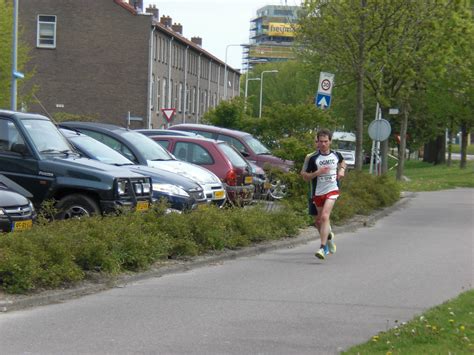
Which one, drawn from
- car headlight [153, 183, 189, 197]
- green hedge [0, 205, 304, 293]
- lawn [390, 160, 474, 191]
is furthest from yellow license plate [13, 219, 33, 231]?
lawn [390, 160, 474, 191]

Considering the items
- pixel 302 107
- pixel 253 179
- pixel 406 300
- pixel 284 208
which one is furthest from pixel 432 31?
pixel 406 300

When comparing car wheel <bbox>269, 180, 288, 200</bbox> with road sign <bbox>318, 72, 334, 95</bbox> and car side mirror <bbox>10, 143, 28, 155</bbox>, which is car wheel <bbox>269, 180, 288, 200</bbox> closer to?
road sign <bbox>318, 72, 334, 95</bbox>

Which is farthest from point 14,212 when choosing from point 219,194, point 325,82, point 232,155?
point 325,82

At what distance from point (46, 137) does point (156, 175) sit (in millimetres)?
2149

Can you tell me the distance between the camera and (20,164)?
13258mm

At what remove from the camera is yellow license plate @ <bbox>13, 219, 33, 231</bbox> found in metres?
10.6

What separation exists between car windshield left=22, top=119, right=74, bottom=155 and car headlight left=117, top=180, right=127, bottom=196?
1.24 metres

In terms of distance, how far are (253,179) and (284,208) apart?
5.11 meters

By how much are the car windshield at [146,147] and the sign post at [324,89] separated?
6.25 m

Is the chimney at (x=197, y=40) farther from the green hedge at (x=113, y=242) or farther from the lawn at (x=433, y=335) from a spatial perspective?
the lawn at (x=433, y=335)

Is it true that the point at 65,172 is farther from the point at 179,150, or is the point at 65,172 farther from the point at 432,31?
the point at 432,31

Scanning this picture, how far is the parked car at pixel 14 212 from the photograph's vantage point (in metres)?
10.6

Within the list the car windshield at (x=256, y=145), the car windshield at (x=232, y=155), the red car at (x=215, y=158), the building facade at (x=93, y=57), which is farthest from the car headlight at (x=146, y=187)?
the building facade at (x=93, y=57)

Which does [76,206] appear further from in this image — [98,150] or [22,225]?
[98,150]
